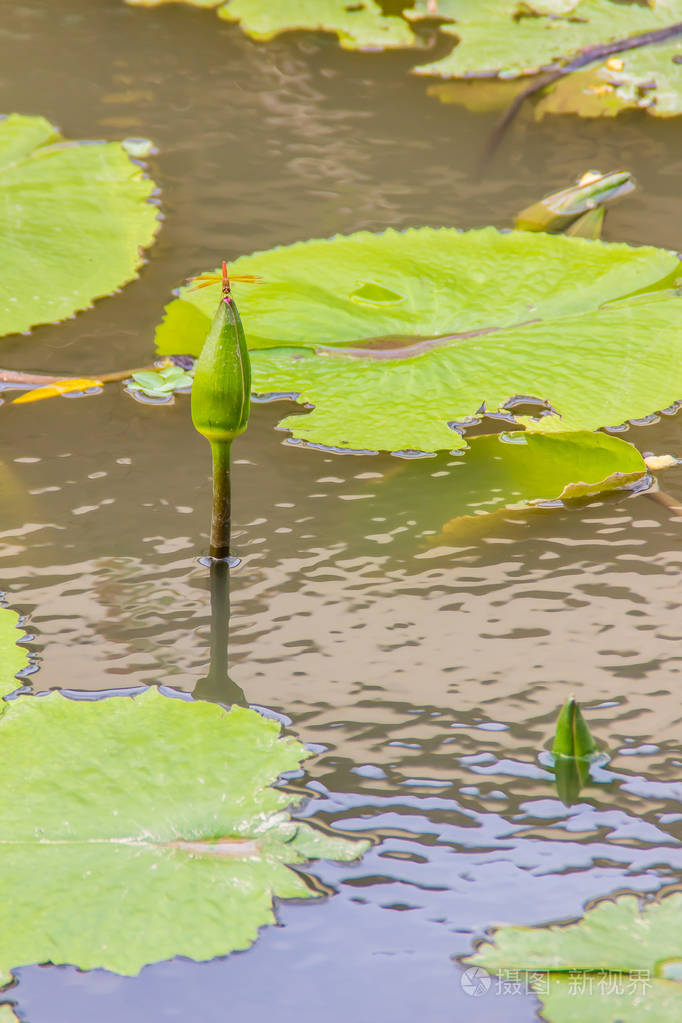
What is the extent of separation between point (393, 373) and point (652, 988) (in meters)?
0.83

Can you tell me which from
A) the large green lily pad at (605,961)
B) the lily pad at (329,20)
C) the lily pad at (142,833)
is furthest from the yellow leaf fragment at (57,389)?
the lily pad at (329,20)

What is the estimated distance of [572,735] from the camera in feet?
2.89

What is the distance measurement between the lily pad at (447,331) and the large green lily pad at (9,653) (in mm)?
414

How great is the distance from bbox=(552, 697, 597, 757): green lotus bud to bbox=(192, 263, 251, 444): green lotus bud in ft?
1.29

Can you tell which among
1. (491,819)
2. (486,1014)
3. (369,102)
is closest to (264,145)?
(369,102)

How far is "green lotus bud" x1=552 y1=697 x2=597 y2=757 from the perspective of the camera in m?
0.86

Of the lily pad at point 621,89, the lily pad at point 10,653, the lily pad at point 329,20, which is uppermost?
the lily pad at point 329,20

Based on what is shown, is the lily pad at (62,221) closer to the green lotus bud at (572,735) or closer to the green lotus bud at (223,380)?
the green lotus bud at (223,380)

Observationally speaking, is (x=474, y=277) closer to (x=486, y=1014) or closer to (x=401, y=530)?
(x=401, y=530)

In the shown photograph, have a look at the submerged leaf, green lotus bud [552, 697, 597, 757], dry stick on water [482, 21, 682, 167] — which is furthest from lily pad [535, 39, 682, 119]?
green lotus bud [552, 697, 597, 757]

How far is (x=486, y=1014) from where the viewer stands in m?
0.71

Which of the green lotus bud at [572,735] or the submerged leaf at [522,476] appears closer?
the green lotus bud at [572,735]

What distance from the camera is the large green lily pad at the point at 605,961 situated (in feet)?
2.24

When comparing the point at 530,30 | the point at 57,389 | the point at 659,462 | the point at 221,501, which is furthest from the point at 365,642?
the point at 530,30
